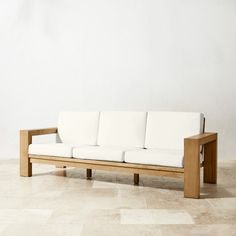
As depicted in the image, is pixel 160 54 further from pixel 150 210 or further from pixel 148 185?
pixel 150 210

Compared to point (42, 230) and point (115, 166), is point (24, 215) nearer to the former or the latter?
point (42, 230)

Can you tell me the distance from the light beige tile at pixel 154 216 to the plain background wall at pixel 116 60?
3.24 meters

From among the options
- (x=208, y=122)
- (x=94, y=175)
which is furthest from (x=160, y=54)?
(x=94, y=175)

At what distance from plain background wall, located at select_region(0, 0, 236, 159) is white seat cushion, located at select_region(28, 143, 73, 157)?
1.89 metres

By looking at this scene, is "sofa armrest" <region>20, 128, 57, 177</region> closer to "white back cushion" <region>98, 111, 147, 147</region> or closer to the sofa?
the sofa

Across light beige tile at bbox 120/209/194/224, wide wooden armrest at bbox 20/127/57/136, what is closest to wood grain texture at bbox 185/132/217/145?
light beige tile at bbox 120/209/194/224

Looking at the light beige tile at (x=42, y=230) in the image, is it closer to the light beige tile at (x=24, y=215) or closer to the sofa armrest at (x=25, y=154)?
the light beige tile at (x=24, y=215)

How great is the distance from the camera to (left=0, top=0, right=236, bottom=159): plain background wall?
6309 millimetres

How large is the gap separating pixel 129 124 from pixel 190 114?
760mm

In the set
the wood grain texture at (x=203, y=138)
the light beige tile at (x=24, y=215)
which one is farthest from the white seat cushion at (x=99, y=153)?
the light beige tile at (x=24, y=215)

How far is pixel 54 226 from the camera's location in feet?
9.57

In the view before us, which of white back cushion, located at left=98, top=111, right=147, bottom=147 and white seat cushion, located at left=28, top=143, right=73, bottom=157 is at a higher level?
white back cushion, located at left=98, top=111, right=147, bottom=147

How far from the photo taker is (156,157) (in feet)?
13.1

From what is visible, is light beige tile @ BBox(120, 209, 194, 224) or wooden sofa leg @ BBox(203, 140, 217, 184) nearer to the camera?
light beige tile @ BBox(120, 209, 194, 224)
